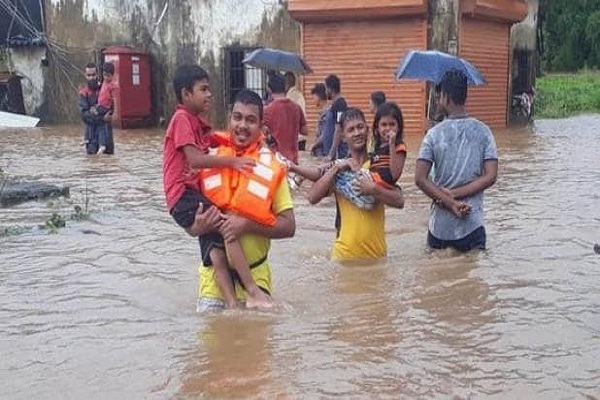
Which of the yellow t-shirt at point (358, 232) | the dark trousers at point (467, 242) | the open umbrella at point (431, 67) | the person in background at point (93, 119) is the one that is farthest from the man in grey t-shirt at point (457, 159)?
the person in background at point (93, 119)

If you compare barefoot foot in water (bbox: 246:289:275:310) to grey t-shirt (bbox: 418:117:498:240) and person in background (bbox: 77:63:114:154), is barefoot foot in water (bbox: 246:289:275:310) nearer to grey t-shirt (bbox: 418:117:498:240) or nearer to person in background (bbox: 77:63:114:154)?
grey t-shirt (bbox: 418:117:498:240)

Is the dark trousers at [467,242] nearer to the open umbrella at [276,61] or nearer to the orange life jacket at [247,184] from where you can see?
the orange life jacket at [247,184]

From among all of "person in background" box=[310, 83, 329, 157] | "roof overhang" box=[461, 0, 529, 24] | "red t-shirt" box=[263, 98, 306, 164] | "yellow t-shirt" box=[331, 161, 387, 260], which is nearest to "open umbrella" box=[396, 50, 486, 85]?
"person in background" box=[310, 83, 329, 157]

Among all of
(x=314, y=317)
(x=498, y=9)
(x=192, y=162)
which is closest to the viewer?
(x=192, y=162)

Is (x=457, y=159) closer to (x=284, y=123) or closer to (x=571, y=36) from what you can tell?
(x=284, y=123)

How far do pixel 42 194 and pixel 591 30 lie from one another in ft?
118

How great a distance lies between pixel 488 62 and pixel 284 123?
1077 cm

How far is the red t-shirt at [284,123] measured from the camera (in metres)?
10.0

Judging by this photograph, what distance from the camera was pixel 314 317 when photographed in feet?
16.7

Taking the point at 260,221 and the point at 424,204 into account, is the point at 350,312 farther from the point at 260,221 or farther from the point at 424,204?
the point at 424,204

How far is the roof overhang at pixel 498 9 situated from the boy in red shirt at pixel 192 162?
46.0 ft

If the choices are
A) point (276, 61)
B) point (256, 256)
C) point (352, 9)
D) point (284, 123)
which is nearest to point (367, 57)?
point (352, 9)

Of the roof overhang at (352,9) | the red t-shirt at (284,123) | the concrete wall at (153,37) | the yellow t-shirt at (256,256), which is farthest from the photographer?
the concrete wall at (153,37)

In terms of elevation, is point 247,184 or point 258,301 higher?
point 247,184
